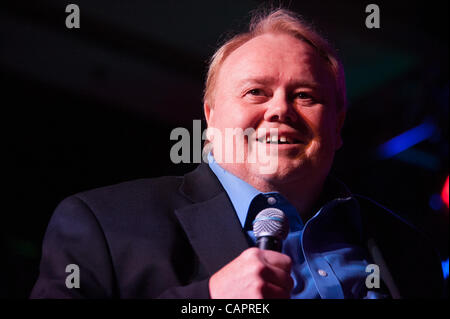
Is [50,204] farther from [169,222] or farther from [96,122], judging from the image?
[169,222]

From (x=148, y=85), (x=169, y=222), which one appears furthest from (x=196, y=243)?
(x=148, y=85)

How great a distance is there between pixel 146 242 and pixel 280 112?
0.56 m

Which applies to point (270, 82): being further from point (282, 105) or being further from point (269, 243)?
point (269, 243)

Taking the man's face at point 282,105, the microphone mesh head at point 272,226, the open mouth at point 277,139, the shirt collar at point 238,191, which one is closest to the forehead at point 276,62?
the man's face at point 282,105

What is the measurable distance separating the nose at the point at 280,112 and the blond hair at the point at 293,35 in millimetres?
368

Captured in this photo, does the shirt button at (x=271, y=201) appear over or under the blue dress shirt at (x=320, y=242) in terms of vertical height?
over

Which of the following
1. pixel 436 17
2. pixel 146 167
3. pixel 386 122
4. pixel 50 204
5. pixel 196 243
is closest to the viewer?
pixel 196 243

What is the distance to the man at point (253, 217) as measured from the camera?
1245mm

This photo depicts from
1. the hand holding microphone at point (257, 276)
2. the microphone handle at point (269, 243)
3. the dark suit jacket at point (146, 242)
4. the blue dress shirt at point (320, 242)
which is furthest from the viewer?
the blue dress shirt at point (320, 242)

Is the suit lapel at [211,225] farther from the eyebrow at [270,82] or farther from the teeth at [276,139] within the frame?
the eyebrow at [270,82]

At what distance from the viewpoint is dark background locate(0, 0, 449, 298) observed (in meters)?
2.57

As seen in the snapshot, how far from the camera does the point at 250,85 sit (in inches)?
61.1

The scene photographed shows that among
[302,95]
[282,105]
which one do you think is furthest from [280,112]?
[302,95]

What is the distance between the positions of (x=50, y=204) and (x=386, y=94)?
253 centimetres
